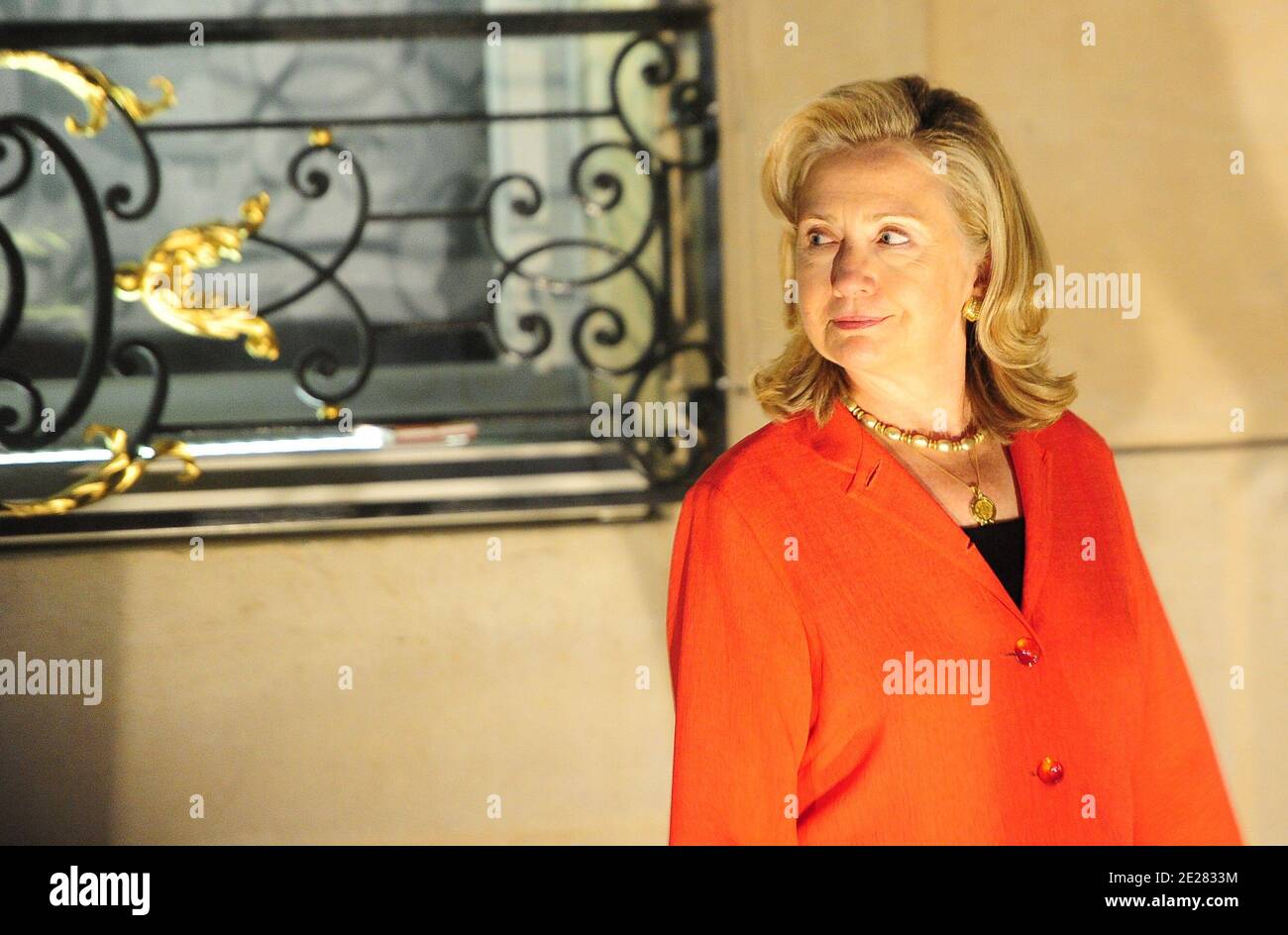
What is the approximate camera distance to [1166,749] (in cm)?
186

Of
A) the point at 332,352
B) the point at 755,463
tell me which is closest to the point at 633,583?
the point at 332,352

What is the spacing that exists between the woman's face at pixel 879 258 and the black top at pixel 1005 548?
26 centimetres

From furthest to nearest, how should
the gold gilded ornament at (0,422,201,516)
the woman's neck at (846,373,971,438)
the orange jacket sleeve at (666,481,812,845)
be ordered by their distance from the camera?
the gold gilded ornament at (0,422,201,516), the woman's neck at (846,373,971,438), the orange jacket sleeve at (666,481,812,845)

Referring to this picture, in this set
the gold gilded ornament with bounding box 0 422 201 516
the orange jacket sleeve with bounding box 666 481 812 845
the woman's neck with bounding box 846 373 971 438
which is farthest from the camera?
the gold gilded ornament with bounding box 0 422 201 516

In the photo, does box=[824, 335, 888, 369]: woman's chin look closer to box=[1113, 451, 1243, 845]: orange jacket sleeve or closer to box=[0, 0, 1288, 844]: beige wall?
box=[1113, 451, 1243, 845]: orange jacket sleeve

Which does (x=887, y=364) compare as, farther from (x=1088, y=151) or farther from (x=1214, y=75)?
(x=1214, y=75)

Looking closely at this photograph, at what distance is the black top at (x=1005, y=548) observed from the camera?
5.61 ft

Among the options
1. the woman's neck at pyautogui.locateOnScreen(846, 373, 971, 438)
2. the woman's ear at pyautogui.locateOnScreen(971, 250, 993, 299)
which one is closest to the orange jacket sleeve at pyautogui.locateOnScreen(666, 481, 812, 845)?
the woman's neck at pyautogui.locateOnScreen(846, 373, 971, 438)

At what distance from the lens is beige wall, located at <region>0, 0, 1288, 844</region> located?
2.68 m

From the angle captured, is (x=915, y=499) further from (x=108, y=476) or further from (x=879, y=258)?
(x=108, y=476)

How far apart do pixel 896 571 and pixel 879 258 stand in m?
0.43

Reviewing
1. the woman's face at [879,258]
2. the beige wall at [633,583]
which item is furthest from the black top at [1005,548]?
the beige wall at [633,583]

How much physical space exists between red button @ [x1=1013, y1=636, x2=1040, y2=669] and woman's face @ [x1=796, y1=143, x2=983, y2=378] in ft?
1.32
